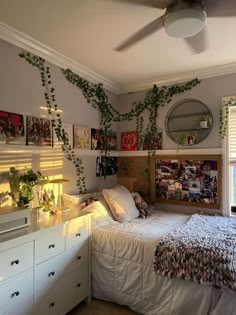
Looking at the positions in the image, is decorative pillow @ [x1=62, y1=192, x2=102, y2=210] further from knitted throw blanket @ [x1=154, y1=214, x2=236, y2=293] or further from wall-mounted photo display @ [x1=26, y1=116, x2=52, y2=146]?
knitted throw blanket @ [x1=154, y1=214, x2=236, y2=293]

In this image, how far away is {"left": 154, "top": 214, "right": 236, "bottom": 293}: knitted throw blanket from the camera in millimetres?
1638

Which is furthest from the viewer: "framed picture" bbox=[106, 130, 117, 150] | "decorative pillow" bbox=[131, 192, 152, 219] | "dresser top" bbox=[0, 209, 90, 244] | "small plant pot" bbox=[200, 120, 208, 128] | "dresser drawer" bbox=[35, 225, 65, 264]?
"framed picture" bbox=[106, 130, 117, 150]

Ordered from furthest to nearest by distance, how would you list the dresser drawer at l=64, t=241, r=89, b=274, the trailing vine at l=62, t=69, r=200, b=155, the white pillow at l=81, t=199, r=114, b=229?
the trailing vine at l=62, t=69, r=200, b=155, the white pillow at l=81, t=199, r=114, b=229, the dresser drawer at l=64, t=241, r=89, b=274

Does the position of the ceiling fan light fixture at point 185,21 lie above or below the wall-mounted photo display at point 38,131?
above

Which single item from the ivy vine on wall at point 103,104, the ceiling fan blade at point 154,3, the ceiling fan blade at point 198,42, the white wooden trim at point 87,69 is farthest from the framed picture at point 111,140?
the ceiling fan blade at point 154,3

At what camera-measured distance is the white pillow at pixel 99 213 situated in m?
2.38

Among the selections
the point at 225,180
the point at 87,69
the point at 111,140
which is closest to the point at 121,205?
the point at 111,140

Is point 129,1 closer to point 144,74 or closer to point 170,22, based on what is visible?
point 170,22

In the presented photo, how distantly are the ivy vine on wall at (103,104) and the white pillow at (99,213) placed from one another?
437 millimetres

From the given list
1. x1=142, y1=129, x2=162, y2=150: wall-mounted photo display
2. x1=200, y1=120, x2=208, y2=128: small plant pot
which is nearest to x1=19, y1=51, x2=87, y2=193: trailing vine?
x1=142, y1=129, x2=162, y2=150: wall-mounted photo display

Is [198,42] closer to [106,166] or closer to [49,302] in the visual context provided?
[106,166]

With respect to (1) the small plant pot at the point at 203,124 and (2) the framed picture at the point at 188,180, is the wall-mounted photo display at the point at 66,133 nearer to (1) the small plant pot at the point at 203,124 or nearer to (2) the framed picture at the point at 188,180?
(2) the framed picture at the point at 188,180

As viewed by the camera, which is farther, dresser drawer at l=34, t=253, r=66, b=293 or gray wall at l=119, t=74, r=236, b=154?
gray wall at l=119, t=74, r=236, b=154

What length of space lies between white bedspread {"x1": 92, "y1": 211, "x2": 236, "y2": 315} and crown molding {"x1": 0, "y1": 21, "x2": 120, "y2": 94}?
6.03 feet
